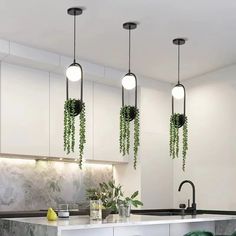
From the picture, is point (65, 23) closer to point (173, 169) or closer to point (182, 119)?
point (182, 119)

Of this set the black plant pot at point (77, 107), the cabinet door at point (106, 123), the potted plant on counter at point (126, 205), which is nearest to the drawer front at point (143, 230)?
the potted plant on counter at point (126, 205)

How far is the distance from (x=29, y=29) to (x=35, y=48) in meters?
0.57

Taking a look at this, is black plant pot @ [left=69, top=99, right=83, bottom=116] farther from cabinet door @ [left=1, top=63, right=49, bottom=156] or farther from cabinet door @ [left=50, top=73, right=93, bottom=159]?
cabinet door @ [left=50, top=73, right=93, bottom=159]

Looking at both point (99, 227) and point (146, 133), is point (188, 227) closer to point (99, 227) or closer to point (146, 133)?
point (99, 227)

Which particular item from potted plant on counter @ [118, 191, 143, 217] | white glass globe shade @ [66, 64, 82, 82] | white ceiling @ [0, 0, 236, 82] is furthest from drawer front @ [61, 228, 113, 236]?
white ceiling @ [0, 0, 236, 82]

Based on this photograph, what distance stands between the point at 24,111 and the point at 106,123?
1.30 meters

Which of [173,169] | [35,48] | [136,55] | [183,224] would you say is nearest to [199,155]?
[173,169]

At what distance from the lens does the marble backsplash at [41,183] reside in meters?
5.50

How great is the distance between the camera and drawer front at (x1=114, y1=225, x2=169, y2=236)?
3.60 m

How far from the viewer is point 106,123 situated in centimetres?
623

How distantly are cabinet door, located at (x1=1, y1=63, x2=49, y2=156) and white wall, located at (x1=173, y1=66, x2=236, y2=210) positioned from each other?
209cm

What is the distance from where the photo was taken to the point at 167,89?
6.79m

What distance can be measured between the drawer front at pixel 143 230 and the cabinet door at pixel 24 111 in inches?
78.0

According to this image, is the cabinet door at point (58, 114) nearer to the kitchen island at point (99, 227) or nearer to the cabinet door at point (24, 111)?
the cabinet door at point (24, 111)
